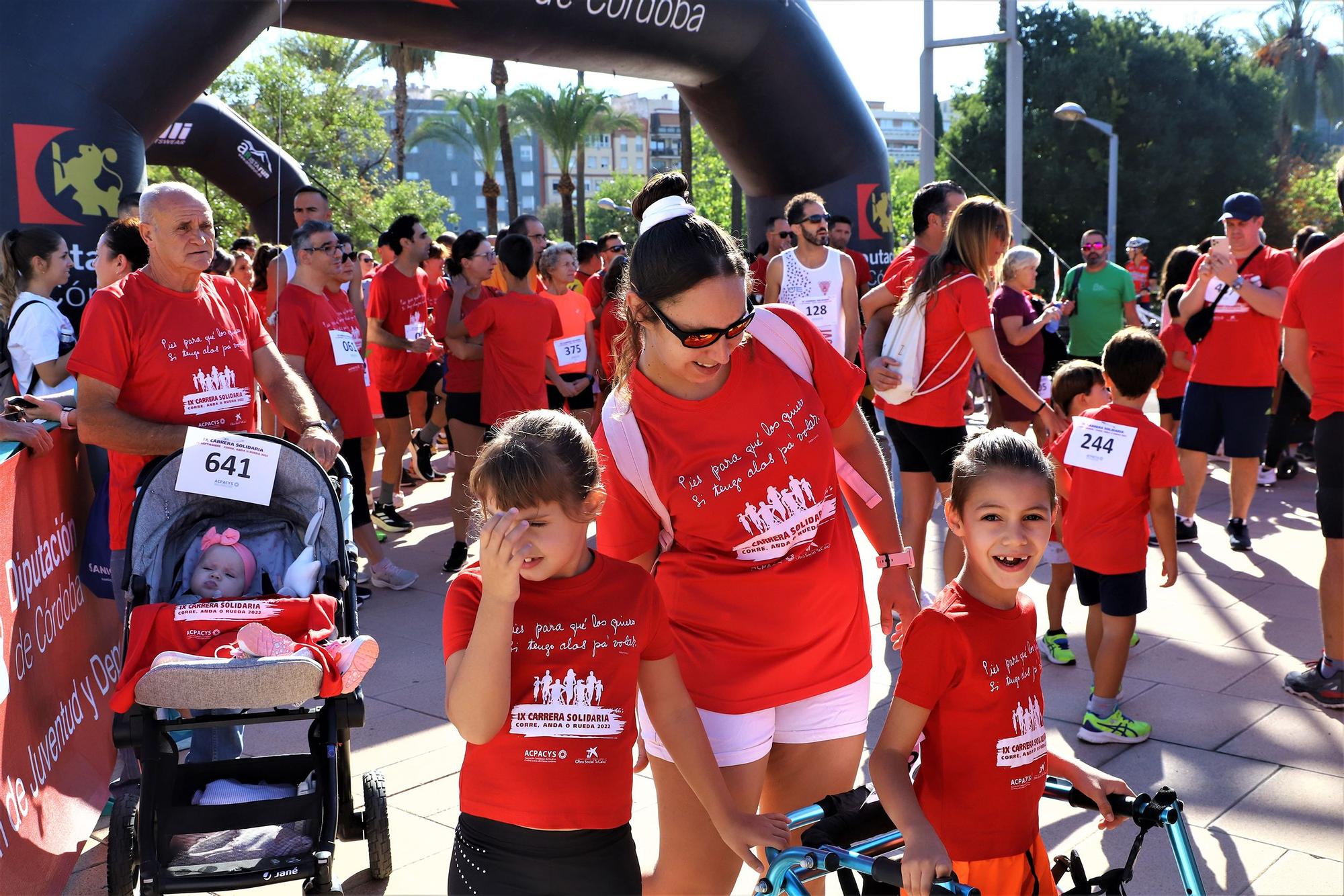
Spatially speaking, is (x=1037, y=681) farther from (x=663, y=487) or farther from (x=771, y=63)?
(x=771, y=63)

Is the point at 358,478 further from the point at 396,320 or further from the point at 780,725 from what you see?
the point at 780,725

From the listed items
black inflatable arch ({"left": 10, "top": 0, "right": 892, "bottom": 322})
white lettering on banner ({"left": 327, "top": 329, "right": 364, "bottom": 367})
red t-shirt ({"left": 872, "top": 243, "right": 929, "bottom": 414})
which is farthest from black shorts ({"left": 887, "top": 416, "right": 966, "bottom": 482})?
black inflatable arch ({"left": 10, "top": 0, "right": 892, "bottom": 322})

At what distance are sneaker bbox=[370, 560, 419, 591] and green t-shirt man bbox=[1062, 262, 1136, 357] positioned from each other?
241 inches

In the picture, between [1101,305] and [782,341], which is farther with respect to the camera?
[1101,305]

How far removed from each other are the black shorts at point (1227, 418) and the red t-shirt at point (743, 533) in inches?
215

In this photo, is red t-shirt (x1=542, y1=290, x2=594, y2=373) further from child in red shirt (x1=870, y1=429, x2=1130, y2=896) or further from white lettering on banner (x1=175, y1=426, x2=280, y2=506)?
child in red shirt (x1=870, y1=429, x2=1130, y2=896)

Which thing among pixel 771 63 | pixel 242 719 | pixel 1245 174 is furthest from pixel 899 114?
pixel 242 719

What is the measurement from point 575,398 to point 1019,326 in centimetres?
342

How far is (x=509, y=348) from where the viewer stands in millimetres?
7227

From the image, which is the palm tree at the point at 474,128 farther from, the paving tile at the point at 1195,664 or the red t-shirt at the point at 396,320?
the paving tile at the point at 1195,664

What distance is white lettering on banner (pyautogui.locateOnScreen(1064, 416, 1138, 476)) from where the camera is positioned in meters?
4.54

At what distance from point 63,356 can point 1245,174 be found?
37763 millimetres

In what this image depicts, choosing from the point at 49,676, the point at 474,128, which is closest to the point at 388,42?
the point at 49,676

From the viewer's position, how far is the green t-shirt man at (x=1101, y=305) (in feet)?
31.9
